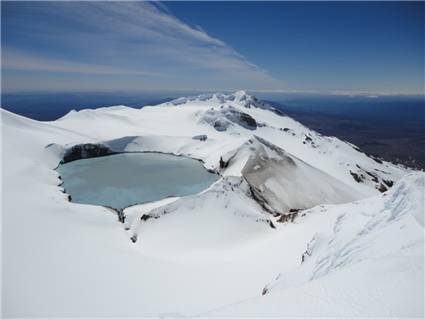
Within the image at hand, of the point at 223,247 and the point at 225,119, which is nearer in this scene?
the point at 223,247

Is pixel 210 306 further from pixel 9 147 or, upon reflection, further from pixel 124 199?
pixel 9 147

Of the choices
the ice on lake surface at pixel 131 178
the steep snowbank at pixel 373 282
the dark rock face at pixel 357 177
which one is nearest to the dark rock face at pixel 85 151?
the ice on lake surface at pixel 131 178

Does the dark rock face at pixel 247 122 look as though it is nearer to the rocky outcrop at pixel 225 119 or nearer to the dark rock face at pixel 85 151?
the rocky outcrop at pixel 225 119

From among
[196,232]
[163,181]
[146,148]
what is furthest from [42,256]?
[146,148]

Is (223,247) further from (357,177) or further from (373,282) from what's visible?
(357,177)

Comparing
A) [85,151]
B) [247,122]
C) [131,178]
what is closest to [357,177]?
[247,122]

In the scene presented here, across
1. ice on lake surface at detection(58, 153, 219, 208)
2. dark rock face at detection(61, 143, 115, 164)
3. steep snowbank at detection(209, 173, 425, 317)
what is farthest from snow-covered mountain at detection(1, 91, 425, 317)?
ice on lake surface at detection(58, 153, 219, 208)
